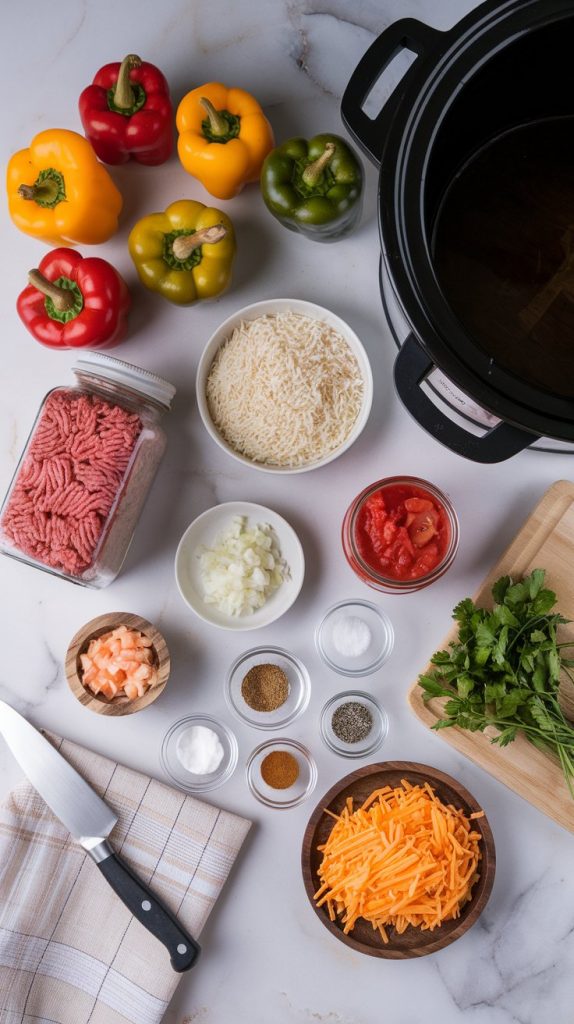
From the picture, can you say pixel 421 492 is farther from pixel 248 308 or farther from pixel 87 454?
pixel 87 454

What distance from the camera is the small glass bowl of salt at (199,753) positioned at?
1.41m

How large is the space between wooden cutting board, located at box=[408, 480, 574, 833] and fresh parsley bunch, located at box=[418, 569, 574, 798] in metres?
0.04

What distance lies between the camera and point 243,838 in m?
1.39

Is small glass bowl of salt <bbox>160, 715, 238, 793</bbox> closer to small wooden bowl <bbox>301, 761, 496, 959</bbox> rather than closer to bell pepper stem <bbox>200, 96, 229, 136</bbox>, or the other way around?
small wooden bowl <bbox>301, 761, 496, 959</bbox>

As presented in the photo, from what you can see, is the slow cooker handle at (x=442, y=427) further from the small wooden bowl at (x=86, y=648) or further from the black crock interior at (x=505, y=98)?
the small wooden bowl at (x=86, y=648)

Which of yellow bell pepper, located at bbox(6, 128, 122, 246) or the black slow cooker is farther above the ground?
the black slow cooker

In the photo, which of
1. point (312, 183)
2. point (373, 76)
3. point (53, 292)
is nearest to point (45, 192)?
point (53, 292)

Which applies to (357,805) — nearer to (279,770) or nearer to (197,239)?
(279,770)

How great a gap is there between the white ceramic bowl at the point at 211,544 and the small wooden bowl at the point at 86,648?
0.08 metres

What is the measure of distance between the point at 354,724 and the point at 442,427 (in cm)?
58

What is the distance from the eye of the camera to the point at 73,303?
1.33 metres

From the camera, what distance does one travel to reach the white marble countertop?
4.63 ft

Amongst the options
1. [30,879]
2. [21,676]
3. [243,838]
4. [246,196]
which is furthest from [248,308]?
[30,879]

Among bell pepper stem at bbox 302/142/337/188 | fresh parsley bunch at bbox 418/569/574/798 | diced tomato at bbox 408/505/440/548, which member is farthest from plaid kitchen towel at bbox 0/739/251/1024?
bell pepper stem at bbox 302/142/337/188
